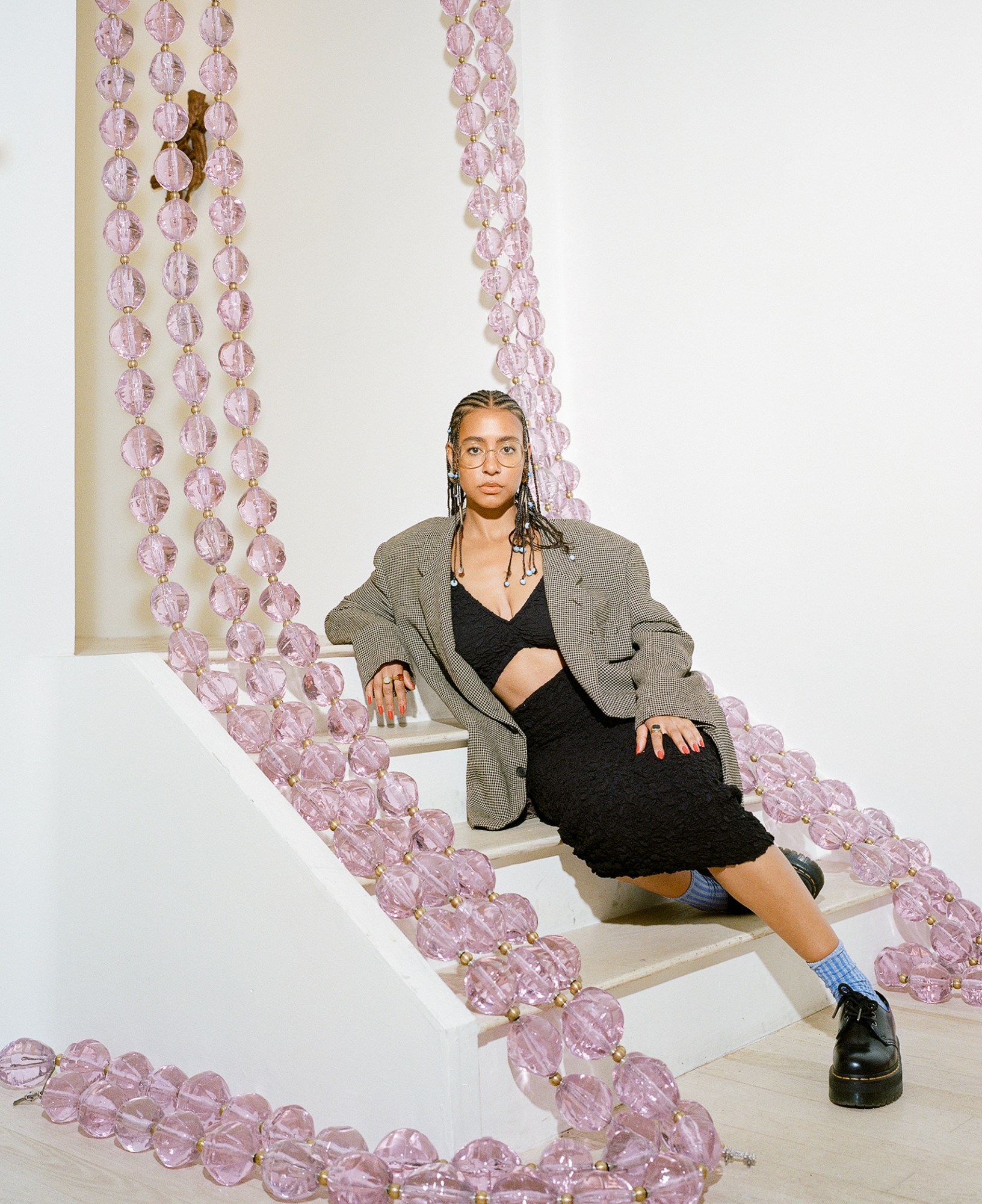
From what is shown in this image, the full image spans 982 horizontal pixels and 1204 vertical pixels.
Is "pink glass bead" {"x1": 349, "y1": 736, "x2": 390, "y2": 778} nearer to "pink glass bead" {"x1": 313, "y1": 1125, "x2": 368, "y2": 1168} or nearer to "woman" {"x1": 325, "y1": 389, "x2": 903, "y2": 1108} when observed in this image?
"woman" {"x1": 325, "y1": 389, "x2": 903, "y2": 1108}

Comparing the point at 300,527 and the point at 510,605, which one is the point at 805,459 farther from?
the point at 300,527

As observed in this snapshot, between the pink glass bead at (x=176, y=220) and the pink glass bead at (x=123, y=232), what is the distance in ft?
0.18

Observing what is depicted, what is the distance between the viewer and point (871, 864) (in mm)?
2461

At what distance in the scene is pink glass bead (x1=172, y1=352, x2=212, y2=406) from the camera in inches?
88.0

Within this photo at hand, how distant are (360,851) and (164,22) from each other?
173 cm

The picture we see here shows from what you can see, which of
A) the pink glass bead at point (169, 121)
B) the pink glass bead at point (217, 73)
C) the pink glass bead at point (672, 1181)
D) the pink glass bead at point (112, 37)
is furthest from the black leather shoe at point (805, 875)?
the pink glass bead at point (112, 37)

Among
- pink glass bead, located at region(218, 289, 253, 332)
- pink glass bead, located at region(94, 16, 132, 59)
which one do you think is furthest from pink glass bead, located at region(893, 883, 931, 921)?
pink glass bead, located at region(94, 16, 132, 59)

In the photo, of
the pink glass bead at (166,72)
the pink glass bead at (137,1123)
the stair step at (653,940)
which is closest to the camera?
the pink glass bead at (137,1123)

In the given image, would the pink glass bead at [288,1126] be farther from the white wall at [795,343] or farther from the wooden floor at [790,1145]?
the white wall at [795,343]

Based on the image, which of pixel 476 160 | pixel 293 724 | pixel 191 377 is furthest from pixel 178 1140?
pixel 476 160

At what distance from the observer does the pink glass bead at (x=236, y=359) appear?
2.28 meters

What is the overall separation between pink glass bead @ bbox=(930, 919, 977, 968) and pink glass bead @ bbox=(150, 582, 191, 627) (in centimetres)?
163

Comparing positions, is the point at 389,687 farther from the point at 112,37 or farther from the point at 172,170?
the point at 112,37

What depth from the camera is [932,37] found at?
8.54ft
